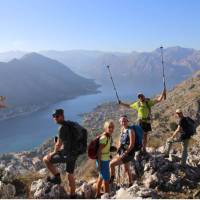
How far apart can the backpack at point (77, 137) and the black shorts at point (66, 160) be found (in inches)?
10.7

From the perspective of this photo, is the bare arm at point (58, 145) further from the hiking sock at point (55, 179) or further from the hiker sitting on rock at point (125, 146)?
the hiker sitting on rock at point (125, 146)

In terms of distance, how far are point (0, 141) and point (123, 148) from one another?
599ft

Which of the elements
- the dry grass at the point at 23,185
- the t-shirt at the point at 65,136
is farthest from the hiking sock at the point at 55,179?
the t-shirt at the point at 65,136

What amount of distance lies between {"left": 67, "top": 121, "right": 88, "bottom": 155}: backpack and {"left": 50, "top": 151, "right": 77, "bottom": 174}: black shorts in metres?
0.27

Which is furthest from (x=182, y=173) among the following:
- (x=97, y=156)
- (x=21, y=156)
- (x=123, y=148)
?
(x=21, y=156)

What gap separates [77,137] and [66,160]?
0.73m

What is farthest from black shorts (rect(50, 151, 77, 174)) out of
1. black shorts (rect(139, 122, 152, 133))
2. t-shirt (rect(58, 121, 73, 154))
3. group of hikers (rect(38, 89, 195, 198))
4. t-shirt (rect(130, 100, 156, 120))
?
black shorts (rect(139, 122, 152, 133))

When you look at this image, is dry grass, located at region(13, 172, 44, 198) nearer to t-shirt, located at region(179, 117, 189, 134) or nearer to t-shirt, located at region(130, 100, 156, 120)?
t-shirt, located at region(130, 100, 156, 120)

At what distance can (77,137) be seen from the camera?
9172 mm

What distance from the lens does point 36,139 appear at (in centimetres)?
18312

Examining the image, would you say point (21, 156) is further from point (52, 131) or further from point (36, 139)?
point (52, 131)

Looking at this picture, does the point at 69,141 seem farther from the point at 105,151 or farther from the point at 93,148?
the point at 105,151

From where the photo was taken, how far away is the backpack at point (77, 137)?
9.13 m

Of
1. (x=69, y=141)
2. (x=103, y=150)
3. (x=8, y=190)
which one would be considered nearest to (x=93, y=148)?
(x=103, y=150)
